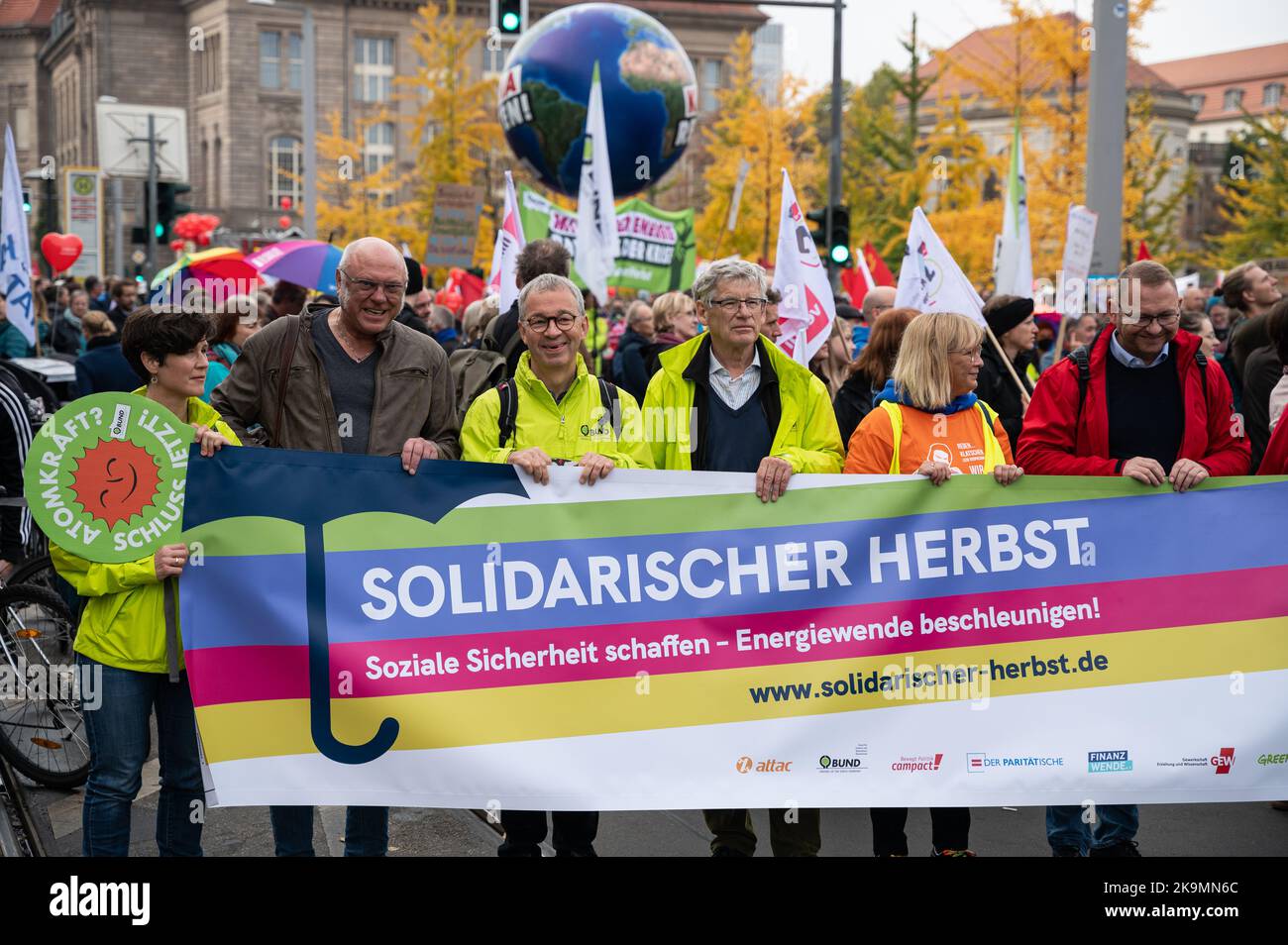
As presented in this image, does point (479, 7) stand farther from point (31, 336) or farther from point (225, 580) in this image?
point (225, 580)

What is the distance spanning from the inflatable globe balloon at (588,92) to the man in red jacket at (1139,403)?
11.9m

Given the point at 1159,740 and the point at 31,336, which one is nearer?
the point at 1159,740

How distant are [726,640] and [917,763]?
678 millimetres

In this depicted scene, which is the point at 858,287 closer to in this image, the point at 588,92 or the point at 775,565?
the point at 588,92

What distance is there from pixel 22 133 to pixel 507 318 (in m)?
104

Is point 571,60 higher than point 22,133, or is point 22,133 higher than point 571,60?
point 22,133

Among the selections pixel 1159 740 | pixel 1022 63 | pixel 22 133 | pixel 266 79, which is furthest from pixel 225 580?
pixel 22 133

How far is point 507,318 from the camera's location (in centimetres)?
688

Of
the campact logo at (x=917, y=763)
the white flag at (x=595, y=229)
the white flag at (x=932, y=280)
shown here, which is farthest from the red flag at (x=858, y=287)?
the campact logo at (x=917, y=763)

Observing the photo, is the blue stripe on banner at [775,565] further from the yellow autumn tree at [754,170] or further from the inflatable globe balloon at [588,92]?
the yellow autumn tree at [754,170]

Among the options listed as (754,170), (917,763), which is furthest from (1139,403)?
(754,170)

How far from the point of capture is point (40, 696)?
249 inches

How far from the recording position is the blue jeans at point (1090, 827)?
189 inches

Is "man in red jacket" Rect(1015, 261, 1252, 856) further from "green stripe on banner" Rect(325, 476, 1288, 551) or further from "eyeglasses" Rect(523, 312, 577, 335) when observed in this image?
"eyeglasses" Rect(523, 312, 577, 335)
